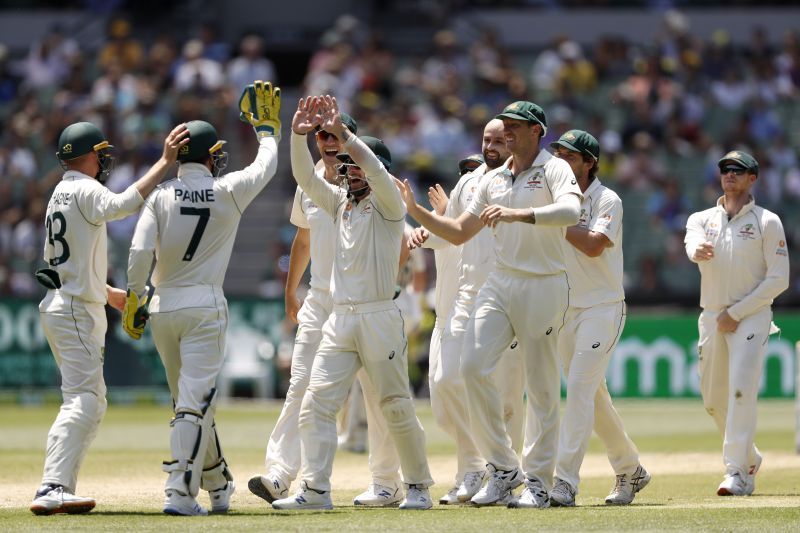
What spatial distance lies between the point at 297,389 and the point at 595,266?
2390 mm

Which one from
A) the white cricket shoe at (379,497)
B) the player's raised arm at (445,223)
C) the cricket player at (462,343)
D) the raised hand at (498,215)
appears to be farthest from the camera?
the cricket player at (462,343)

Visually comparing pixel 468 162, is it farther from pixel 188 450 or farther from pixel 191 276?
pixel 188 450

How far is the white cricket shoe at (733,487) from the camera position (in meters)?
11.2

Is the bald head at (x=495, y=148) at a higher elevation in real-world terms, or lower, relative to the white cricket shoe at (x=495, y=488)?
higher

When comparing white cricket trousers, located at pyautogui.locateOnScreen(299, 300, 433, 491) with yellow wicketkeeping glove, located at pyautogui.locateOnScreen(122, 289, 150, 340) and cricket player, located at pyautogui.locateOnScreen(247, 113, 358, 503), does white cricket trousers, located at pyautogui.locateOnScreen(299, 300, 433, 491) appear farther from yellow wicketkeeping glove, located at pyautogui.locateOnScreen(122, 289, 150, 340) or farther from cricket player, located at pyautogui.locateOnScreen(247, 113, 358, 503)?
yellow wicketkeeping glove, located at pyautogui.locateOnScreen(122, 289, 150, 340)

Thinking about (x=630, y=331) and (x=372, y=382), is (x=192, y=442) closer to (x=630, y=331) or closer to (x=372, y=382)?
(x=372, y=382)

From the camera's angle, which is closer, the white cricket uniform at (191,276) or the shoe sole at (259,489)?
the white cricket uniform at (191,276)

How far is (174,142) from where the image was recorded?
9.86 m

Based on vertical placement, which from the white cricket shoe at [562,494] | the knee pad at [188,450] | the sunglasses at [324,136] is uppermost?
the sunglasses at [324,136]

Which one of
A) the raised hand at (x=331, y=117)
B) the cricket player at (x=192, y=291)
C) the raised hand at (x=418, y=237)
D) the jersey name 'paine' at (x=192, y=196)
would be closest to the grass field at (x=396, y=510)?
the cricket player at (x=192, y=291)

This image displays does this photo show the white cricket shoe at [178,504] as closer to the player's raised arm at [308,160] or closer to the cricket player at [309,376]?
the cricket player at [309,376]

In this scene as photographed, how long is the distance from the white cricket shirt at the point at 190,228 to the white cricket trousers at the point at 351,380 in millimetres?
923

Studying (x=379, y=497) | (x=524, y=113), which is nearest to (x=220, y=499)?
(x=379, y=497)

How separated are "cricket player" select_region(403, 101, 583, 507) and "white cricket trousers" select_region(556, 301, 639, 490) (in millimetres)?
386
